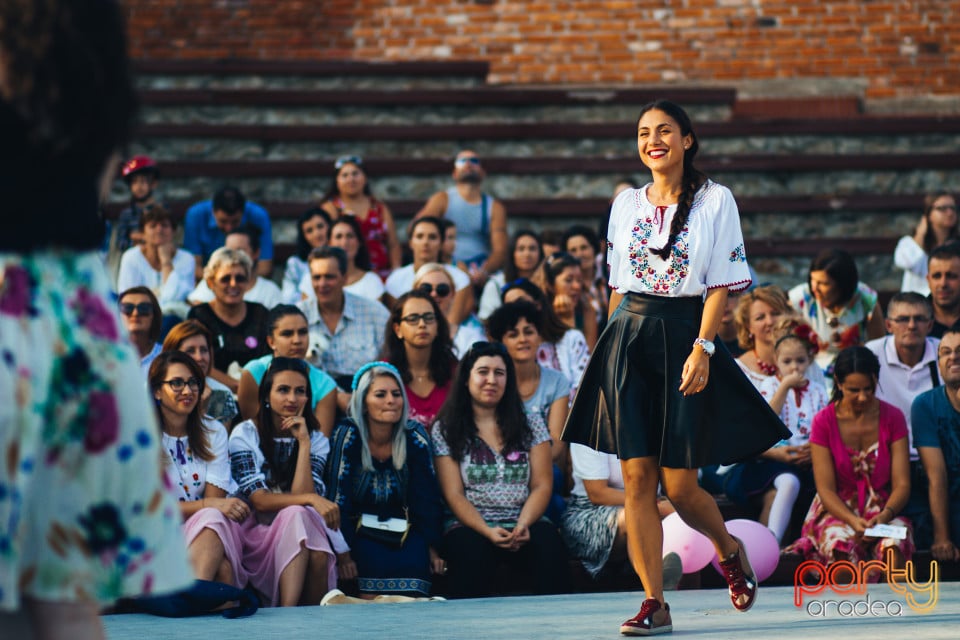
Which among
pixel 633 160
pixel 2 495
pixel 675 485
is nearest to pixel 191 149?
pixel 633 160

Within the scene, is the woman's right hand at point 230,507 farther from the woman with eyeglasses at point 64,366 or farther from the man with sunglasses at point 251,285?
the woman with eyeglasses at point 64,366

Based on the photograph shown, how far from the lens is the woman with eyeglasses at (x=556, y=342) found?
7.11 m

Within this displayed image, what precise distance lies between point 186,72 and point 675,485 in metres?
8.70

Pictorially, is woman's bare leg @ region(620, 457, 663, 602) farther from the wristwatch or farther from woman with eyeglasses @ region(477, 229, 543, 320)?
woman with eyeglasses @ region(477, 229, 543, 320)

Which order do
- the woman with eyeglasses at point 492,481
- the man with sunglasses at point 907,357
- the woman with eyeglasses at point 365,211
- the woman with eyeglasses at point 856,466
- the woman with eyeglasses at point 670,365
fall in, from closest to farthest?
the woman with eyeglasses at point 670,365, the woman with eyeglasses at point 492,481, the woman with eyeglasses at point 856,466, the man with sunglasses at point 907,357, the woman with eyeglasses at point 365,211

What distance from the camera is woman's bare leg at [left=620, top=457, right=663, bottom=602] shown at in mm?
4172

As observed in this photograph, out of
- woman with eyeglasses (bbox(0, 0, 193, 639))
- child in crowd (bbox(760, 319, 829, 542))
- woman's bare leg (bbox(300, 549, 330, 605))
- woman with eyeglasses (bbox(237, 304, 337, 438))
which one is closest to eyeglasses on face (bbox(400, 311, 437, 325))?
woman with eyeglasses (bbox(237, 304, 337, 438))

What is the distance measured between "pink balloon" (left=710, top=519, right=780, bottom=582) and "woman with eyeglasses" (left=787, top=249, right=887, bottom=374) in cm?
189

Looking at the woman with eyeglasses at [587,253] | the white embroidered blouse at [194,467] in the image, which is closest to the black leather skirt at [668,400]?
the white embroidered blouse at [194,467]

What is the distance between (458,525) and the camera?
229 inches

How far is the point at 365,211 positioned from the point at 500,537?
3703mm

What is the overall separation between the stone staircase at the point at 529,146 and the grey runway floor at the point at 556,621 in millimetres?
5389

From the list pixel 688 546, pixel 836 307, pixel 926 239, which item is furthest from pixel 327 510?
pixel 926 239

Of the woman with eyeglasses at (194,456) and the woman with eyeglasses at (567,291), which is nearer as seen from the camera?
the woman with eyeglasses at (194,456)
